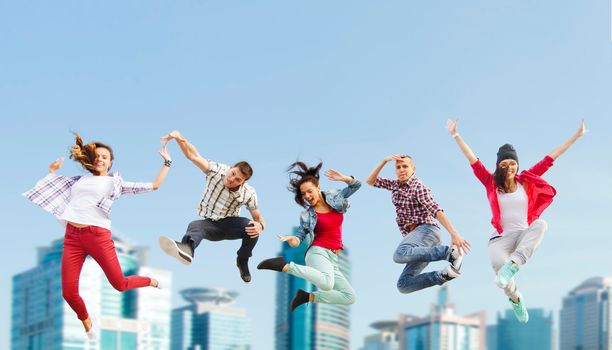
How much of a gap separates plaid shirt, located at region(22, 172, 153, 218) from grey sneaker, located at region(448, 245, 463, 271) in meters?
5.29

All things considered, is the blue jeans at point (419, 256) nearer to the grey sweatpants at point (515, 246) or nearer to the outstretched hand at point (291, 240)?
the grey sweatpants at point (515, 246)

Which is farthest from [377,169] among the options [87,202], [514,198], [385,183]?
[87,202]

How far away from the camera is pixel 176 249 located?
1623 cm

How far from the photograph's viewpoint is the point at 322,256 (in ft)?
56.6

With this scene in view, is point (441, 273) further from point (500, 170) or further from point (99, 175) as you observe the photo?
point (99, 175)

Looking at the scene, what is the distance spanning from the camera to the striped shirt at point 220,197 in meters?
17.0

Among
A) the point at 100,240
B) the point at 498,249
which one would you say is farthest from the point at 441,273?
the point at 100,240

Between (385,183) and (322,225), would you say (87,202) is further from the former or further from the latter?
(385,183)

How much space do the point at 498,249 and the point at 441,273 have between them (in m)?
1.09

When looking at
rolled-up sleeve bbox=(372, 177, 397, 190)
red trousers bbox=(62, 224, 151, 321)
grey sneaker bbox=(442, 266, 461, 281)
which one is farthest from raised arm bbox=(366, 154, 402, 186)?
red trousers bbox=(62, 224, 151, 321)

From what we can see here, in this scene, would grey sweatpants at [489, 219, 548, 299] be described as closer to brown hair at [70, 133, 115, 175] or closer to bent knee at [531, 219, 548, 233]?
bent knee at [531, 219, 548, 233]

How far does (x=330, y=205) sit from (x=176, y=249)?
2.93 metres

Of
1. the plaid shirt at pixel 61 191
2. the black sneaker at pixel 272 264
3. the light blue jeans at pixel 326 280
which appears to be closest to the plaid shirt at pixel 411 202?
the light blue jeans at pixel 326 280

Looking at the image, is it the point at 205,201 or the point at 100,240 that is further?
the point at 205,201
